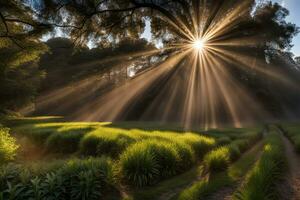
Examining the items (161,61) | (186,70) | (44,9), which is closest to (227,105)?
(186,70)

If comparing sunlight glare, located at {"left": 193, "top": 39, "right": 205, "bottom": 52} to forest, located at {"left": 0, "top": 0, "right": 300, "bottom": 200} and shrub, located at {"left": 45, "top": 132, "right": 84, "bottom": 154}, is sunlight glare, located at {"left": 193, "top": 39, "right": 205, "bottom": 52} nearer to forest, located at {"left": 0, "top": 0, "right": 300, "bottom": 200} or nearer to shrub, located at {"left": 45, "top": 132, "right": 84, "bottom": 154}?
forest, located at {"left": 0, "top": 0, "right": 300, "bottom": 200}

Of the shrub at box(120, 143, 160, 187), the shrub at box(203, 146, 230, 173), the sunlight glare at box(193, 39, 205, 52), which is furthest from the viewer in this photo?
the sunlight glare at box(193, 39, 205, 52)

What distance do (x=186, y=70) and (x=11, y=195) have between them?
34.1 meters

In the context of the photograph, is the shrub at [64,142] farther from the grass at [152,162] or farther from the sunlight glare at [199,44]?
the sunlight glare at [199,44]

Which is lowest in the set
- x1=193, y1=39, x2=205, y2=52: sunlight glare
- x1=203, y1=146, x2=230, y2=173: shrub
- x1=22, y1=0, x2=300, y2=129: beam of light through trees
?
x1=203, y1=146, x2=230, y2=173: shrub

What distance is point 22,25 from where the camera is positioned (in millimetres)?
14086

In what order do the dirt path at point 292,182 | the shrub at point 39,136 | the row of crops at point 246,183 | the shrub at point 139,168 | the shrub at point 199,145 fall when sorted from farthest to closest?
the shrub at point 39,136
the shrub at point 199,145
the shrub at point 139,168
the dirt path at point 292,182
the row of crops at point 246,183

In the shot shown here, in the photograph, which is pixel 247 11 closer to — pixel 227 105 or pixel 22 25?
pixel 227 105

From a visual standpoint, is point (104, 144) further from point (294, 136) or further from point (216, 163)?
point (294, 136)

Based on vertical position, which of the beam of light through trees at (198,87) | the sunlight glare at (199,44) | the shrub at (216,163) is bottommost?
the shrub at (216,163)

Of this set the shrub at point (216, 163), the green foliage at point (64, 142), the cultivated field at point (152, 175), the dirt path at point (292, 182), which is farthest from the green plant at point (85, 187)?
the green foliage at point (64, 142)

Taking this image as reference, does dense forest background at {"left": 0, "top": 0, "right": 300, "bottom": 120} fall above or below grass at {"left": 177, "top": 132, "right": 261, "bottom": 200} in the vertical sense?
above

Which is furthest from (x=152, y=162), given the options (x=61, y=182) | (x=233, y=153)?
(x=233, y=153)

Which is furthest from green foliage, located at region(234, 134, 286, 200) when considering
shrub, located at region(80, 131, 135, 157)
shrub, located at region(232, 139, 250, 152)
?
shrub, located at region(80, 131, 135, 157)
